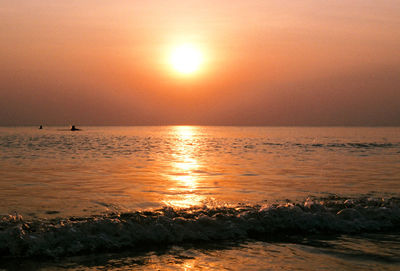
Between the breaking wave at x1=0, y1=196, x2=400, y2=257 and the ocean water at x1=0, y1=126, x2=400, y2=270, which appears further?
the breaking wave at x1=0, y1=196, x2=400, y2=257

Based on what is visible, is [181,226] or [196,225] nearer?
[181,226]

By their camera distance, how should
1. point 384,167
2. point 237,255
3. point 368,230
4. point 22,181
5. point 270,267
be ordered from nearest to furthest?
point 270,267
point 237,255
point 368,230
point 22,181
point 384,167

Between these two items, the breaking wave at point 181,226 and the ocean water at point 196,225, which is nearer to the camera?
the ocean water at point 196,225

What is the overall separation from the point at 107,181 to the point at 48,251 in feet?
33.2

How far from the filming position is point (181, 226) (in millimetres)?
9961

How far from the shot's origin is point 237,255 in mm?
8039

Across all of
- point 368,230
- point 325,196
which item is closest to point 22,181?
point 325,196

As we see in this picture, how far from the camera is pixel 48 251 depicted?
8.26 metres

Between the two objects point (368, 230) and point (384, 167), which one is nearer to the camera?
point (368, 230)

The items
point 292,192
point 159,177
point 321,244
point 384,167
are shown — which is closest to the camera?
point 321,244

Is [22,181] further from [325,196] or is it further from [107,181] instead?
[325,196]

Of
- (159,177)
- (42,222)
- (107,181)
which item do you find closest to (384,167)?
(159,177)

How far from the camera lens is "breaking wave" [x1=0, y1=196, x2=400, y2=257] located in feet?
28.2

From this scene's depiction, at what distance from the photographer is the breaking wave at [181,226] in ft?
28.2
